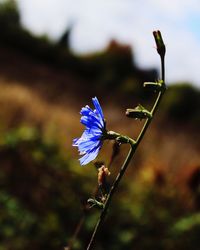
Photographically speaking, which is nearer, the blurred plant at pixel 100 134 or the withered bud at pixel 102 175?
the blurred plant at pixel 100 134

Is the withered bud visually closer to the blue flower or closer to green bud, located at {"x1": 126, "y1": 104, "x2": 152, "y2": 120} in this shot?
the blue flower

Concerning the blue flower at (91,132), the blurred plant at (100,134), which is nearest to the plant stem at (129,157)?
the blurred plant at (100,134)


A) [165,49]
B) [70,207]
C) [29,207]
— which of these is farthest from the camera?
[29,207]

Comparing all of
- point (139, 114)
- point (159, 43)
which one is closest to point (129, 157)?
point (139, 114)

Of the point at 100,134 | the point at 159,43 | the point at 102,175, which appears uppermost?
the point at 159,43

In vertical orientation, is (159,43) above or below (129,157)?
above

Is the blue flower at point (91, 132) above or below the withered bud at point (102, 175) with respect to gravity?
above

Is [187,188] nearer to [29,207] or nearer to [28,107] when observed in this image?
[29,207]

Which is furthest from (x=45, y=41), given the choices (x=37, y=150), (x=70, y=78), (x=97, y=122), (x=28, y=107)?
(x=97, y=122)

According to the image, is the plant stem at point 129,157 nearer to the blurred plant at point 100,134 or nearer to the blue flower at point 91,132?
the blurred plant at point 100,134

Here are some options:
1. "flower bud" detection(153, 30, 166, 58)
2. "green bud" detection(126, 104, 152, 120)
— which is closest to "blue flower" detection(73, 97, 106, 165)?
"green bud" detection(126, 104, 152, 120)

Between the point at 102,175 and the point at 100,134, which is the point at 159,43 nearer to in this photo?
the point at 100,134
